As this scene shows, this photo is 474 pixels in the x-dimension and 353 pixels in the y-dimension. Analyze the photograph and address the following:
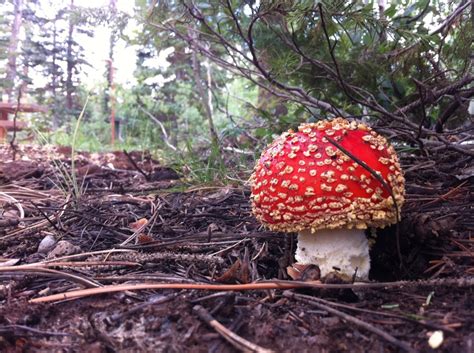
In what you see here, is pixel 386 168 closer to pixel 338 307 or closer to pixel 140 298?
pixel 338 307

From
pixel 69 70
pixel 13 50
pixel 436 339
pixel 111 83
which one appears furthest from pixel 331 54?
pixel 13 50

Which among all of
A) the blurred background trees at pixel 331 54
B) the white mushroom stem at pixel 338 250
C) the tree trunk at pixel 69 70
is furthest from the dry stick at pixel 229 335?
the tree trunk at pixel 69 70

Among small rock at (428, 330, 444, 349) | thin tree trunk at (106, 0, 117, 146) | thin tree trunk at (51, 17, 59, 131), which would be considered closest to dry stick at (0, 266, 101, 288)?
small rock at (428, 330, 444, 349)

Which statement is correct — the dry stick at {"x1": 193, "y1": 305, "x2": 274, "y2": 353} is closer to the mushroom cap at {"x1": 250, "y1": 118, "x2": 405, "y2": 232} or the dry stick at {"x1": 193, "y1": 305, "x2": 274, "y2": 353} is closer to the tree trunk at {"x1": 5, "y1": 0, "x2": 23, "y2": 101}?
the mushroom cap at {"x1": 250, "y1": 118, "x2": 405, "y2": 232}

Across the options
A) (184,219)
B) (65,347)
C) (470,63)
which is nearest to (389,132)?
(470,63)

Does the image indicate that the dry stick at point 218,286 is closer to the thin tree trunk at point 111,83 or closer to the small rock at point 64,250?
the small rock at point 64,250
